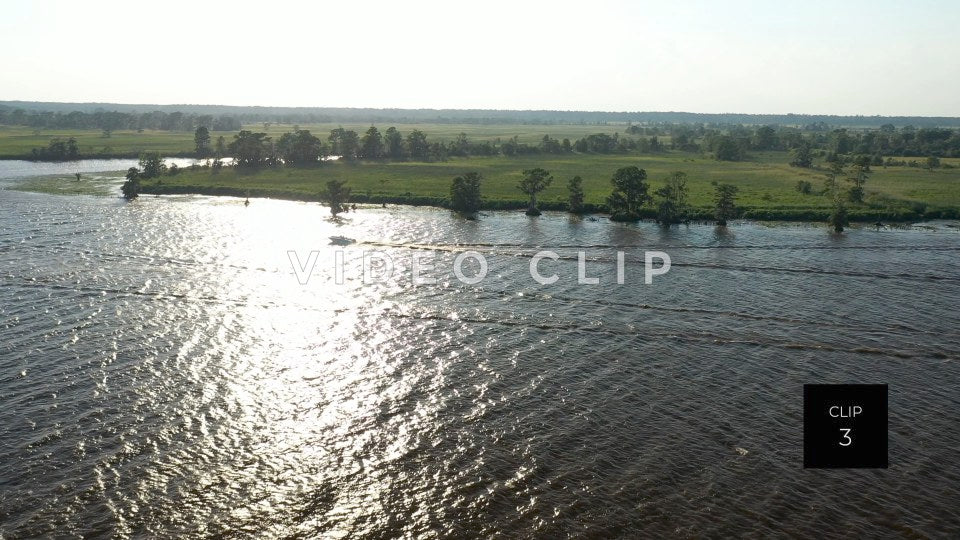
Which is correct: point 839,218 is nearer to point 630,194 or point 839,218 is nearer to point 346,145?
point 630,194

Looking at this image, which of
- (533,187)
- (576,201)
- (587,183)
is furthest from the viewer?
(587,183)

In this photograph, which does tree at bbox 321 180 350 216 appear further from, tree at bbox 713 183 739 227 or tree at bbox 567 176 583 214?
tree at bbox 713 183 739 227

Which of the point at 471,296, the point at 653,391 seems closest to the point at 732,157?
the point at 471,296

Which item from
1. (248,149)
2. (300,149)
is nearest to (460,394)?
(248,149)

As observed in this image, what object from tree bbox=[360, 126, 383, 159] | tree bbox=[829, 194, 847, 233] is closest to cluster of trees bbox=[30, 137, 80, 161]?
tree bbox=[360, 126, 383, 159]

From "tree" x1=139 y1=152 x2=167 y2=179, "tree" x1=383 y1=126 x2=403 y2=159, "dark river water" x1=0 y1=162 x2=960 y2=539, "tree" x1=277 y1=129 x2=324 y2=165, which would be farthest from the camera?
"tree" x1=383 y1=126 x2=403 y2=159

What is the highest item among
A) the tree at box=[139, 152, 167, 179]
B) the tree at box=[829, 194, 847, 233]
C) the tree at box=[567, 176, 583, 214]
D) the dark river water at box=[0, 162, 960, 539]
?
the tree at box=[139, 152, 167, 179]
